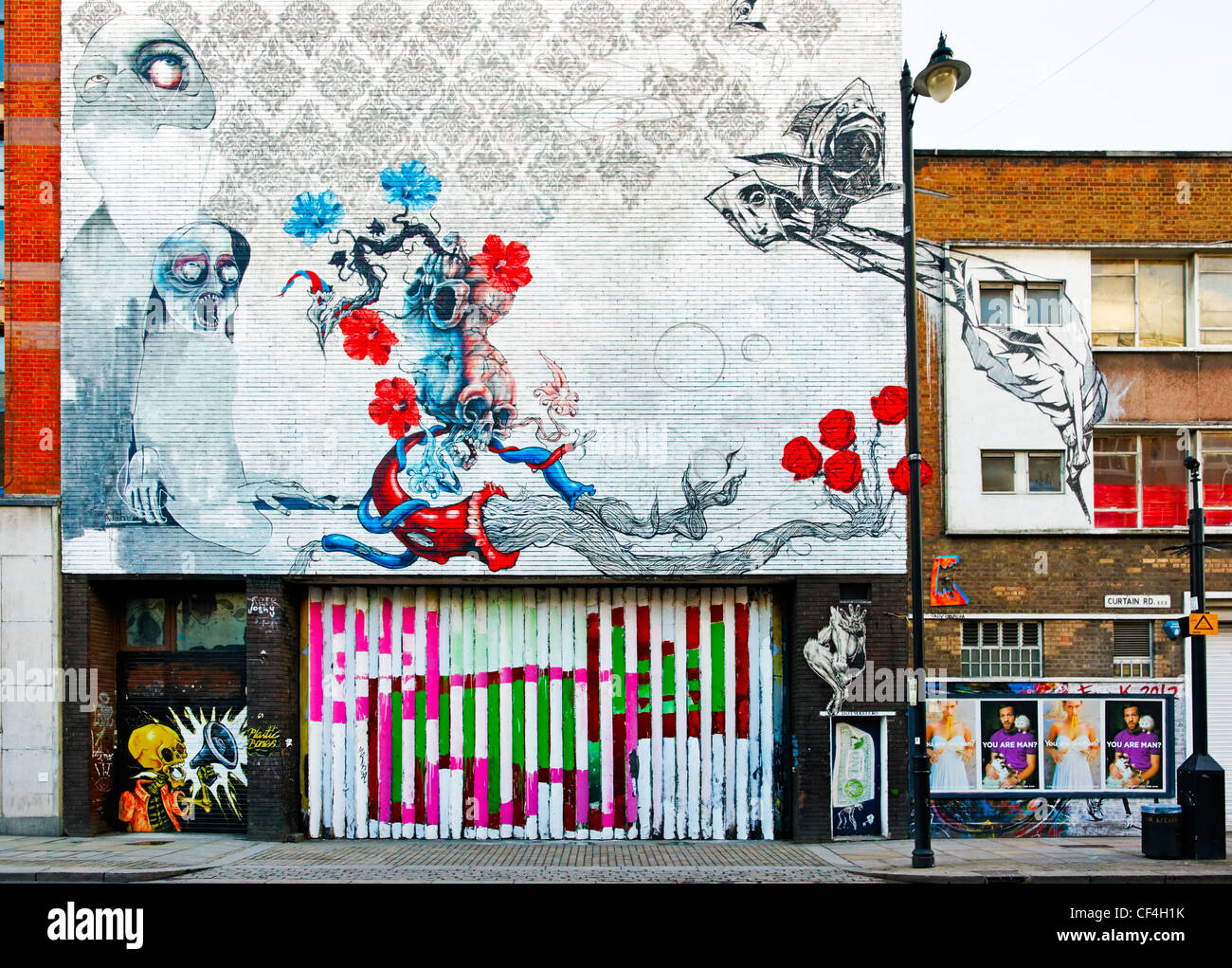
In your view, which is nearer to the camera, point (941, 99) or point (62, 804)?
point (941, 99)

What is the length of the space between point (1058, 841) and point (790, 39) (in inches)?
547

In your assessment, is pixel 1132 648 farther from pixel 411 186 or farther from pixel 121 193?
pixel 121 193

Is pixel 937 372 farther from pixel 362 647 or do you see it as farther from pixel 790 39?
pixel 362 647

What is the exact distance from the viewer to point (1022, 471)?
58.3ft

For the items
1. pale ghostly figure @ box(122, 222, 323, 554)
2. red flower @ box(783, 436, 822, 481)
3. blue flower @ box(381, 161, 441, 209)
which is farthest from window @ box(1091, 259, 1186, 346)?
pale ghostly figure @ box(122, 222, 323, 554)

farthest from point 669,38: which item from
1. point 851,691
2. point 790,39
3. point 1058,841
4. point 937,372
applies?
point 1058,841

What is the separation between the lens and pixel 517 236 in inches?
674

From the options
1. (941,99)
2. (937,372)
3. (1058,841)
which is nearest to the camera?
(941,99)

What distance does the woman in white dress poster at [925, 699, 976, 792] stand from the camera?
671 inches

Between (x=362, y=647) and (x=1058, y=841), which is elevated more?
(x=362, y=647)

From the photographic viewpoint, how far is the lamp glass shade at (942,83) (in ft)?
45.3

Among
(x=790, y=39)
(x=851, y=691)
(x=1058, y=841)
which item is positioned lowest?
(x=1058, y=841)

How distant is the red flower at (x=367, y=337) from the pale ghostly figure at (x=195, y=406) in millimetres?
1905

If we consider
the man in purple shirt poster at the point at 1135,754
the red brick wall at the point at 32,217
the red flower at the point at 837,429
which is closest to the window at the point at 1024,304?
the red flower at the point at 837,429
